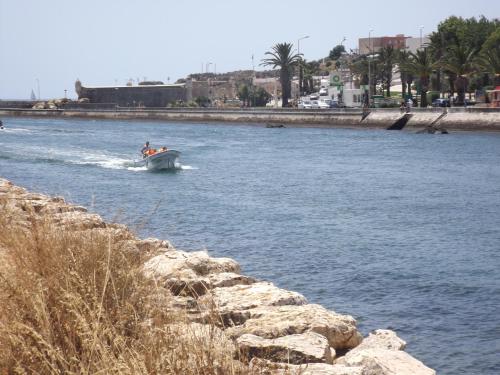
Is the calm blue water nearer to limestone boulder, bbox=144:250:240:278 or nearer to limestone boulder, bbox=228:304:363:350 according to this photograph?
limestone boulder, bbox=144:250:240:278

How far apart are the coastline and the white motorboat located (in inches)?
1121

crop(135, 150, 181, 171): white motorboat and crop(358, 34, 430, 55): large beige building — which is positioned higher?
crop(358, 34, 430, 55): large beige building

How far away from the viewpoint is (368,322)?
43.9 feet

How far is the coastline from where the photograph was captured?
6325cm

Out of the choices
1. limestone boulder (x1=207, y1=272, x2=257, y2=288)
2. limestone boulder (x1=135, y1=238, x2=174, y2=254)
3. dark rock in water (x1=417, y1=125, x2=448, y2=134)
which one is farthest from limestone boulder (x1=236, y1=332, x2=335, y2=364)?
dark rock in water (x1=417, y1=125, x2=448, y2=134)

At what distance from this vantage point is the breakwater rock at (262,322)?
6453 mm

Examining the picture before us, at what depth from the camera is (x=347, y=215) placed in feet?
84.0

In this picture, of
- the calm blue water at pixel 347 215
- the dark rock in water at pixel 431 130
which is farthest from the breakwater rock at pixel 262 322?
the dark rock in water at pixel 431 130

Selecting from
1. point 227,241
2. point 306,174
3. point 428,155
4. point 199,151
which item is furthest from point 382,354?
point 199,151

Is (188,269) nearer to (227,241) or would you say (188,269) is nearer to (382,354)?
(382,354)

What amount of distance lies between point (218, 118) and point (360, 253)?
7433 cm

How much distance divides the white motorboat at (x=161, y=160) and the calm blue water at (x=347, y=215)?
0.63 m

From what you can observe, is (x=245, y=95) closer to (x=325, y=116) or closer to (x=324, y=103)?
(x=324, y=103)

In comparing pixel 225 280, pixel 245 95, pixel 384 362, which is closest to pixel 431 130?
pixel 225 280
